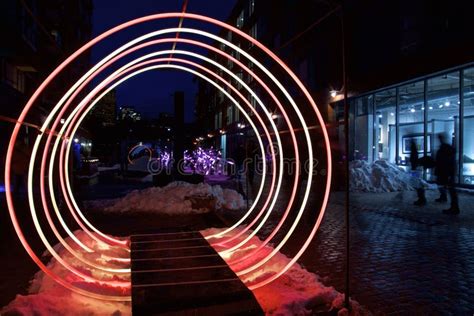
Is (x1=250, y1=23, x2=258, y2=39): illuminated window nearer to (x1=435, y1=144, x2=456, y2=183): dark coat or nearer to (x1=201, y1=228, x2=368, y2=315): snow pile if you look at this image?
(x1=435, y1=144, x2=456, y2=183): dark coat

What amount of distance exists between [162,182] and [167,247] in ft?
31.4

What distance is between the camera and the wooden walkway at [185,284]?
390cm

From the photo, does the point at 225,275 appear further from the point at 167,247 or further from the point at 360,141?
the point at 360,141

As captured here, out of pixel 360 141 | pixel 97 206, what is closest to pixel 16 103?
pixel 97 206

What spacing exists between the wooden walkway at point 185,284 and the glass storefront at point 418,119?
9607 mm

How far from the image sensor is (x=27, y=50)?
82.1 feet

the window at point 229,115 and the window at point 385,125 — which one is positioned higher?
the window at point 229,115

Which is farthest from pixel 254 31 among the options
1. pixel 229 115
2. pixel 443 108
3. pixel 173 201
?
pixel 173 201

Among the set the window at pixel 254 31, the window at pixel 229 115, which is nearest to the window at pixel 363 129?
the window at pixel 254 31

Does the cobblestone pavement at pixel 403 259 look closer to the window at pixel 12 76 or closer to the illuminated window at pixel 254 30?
the window at pixel 12 76

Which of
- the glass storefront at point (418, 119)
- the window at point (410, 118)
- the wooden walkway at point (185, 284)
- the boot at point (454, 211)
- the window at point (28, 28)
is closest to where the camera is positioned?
the wooden walkway at point (185, 284)

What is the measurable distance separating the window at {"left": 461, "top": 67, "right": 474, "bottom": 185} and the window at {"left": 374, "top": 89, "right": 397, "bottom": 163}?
3891 millimetres

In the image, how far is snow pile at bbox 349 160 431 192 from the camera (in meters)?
15.8

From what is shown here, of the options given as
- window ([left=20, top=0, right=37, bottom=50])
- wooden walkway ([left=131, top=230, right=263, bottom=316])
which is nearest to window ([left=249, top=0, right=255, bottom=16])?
window ([left=20, top=0, right=37, bottom=50])
